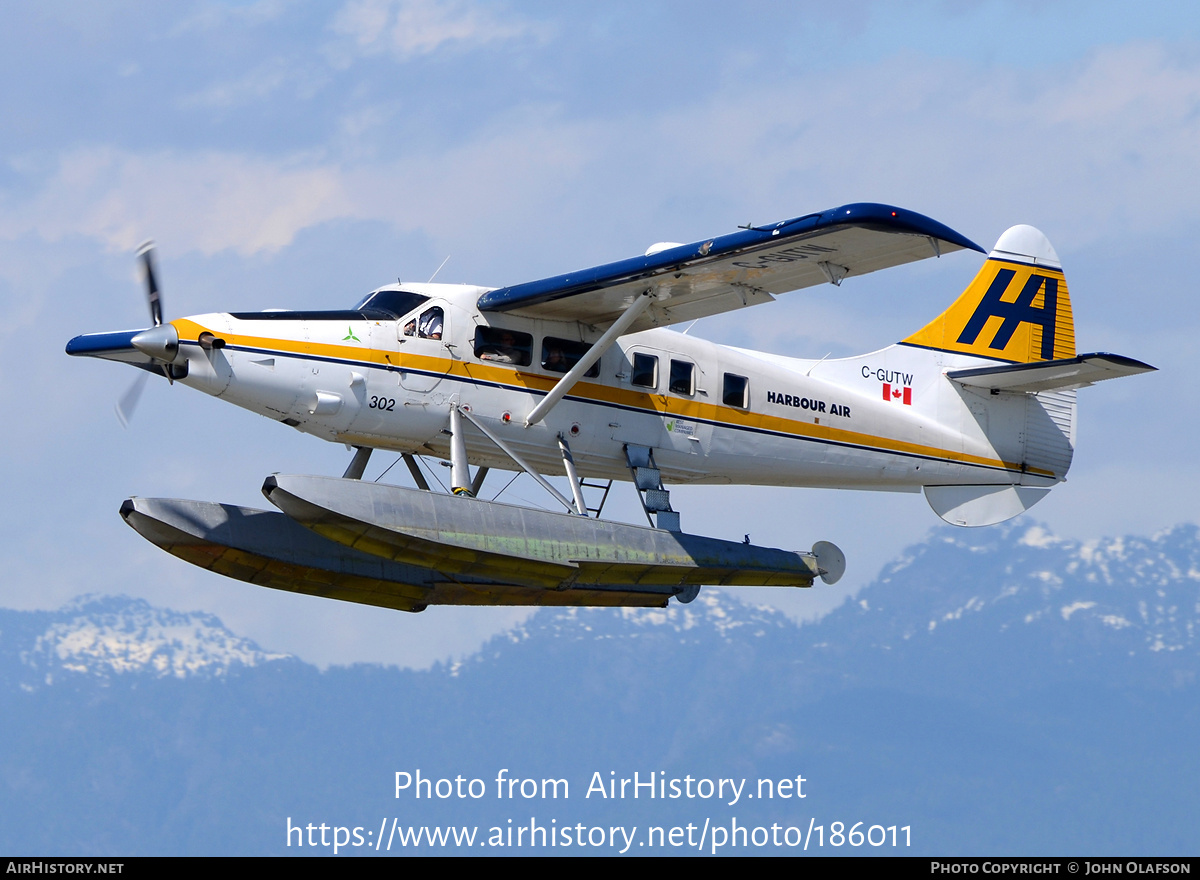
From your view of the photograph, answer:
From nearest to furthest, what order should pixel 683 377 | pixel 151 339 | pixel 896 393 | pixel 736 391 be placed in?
1. pixel 151 339
2. pixel 683 377
3. pixel 736 391
4. pixel 896 393

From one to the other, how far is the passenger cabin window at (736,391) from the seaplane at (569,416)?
0.09ft

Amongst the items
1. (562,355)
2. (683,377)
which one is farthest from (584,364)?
(683,377)

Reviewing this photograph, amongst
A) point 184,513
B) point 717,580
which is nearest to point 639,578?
point 717,580

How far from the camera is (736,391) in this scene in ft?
73.0

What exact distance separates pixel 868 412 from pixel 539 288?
5930 mm

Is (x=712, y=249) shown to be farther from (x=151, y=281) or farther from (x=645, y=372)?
(x=151, y=281)

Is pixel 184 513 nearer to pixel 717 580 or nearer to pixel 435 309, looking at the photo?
pixel 435 309

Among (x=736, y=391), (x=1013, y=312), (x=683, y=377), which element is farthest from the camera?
(x=1013, y=312)

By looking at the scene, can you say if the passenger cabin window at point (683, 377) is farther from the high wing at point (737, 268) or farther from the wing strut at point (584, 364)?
the wing strut at point (584, 364)

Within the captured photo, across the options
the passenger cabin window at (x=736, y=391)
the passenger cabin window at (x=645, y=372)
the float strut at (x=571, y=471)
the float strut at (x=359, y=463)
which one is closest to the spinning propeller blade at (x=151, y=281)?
the float strut at (x=359, y=463)

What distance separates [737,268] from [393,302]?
4.31 metres

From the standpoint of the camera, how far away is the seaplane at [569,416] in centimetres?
1869

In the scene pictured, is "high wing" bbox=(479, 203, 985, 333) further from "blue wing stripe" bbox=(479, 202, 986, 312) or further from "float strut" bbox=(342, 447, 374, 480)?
"float strut" bbox=(342, 447, 374, 480)
